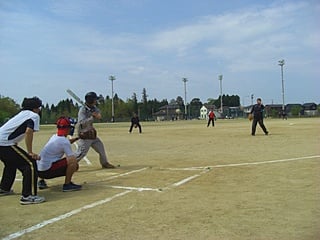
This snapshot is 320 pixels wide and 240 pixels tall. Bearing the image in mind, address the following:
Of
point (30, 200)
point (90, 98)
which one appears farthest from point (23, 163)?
point (90, 98)

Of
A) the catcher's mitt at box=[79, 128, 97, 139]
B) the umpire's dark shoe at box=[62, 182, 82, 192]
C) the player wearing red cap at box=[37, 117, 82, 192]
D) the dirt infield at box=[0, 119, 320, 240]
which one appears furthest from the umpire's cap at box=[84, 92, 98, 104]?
the umpire's dark shoe at box=[62, 182, 82, 192]

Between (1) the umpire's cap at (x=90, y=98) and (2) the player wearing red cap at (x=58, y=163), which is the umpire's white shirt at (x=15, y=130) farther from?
(1) the umpire's cap at (x=90, y=98)

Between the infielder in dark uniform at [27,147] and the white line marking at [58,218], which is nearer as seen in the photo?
the white line marking at [58,218]

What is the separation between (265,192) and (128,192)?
2197 mm

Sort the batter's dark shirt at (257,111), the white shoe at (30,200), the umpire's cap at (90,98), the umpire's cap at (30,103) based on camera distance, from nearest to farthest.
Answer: the white shoe at (30,200) < the umpire's cap at (30,103) < the umpire's cap at (90,98) < the batter's dark shirt at (257,111)

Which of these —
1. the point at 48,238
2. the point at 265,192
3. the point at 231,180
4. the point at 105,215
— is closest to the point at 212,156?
the point at 231,180

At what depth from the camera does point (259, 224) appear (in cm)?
450

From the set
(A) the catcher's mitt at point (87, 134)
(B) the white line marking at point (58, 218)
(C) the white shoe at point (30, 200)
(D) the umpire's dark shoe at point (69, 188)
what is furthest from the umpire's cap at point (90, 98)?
(C) the white shoe at point (30, 200)

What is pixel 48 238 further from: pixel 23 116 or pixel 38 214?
pixel 23 116

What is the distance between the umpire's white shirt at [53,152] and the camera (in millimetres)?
6723

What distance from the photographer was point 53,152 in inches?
268

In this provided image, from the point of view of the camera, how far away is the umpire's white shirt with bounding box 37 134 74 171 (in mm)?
6723

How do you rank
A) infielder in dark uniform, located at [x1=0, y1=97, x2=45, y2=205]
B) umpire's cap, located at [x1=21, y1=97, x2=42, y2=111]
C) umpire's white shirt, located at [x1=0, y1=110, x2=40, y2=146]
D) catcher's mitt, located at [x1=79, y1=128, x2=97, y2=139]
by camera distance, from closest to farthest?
1. infielder in dark uniform, located at [x1=0, y1=97, x2=45, y2=205]
2. umpire's white shirt, located at [x1=0, y1=110, x2=40, y2=146]
3. umpire's cap, located at [x1=21, y1=97, x2=42, y2=111]
4. catcher's mitt, located at [x1=79, y1=128, x2=97, y2=139]

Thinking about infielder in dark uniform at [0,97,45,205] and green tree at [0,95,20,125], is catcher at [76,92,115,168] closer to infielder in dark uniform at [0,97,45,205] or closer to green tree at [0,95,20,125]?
infielder in dark uniform at [0,97,45,205]
